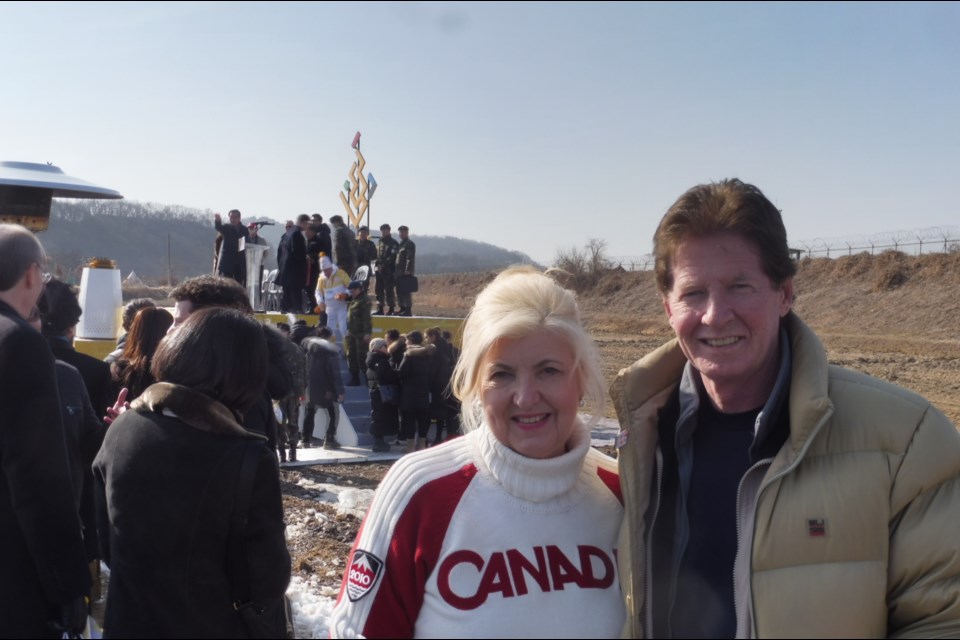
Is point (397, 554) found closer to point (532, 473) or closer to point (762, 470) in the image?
point (532, 473)

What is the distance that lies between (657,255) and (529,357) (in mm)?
416

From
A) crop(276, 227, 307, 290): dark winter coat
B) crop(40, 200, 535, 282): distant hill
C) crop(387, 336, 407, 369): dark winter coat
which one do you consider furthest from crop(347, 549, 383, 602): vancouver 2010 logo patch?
crop(40, 200, 535, 282): distant hill

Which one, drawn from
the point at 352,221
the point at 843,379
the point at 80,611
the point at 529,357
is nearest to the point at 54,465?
the point at 80,611

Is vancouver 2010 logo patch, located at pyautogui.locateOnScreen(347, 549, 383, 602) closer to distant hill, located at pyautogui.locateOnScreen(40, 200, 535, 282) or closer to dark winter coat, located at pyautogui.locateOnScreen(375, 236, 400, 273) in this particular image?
dark winter coat, located at pyautogui.locateOnScreen(375, 236, 400, 273)

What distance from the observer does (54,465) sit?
8.05ft

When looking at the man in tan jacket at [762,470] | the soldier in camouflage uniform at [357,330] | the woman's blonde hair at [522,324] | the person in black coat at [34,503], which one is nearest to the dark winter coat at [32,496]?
the person in black coat at [34,503]

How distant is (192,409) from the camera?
2207mm

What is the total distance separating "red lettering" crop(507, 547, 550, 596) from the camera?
72.6 inches

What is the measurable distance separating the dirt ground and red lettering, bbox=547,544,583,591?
11.5 ft

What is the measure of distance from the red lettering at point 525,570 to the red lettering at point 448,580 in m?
0.07

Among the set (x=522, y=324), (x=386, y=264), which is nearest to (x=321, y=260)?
(x=386, y=264)

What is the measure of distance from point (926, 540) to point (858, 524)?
0.13 metres

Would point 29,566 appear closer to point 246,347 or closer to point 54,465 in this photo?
point 54,465

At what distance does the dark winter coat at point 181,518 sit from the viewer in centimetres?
214
